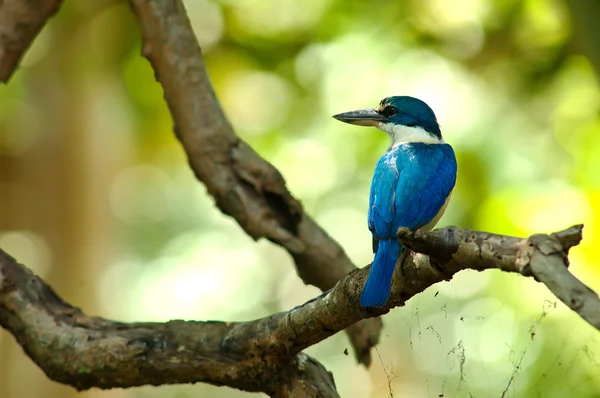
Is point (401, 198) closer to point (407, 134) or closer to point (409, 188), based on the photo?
point (409, 188)

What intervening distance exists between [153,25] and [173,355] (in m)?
1.82

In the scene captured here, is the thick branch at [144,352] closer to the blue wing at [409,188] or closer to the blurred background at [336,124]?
the blue wing at [409,188]

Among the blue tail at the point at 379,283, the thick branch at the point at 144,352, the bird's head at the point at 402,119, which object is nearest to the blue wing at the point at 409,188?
the blue tail at the point at 379,283

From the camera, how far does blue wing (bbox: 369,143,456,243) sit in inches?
135

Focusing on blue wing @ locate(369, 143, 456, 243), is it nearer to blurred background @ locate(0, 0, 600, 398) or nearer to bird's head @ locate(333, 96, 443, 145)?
bird's head @ locate(333, 96, 443, 145)

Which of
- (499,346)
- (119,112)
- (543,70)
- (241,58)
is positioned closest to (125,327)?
(499,346)

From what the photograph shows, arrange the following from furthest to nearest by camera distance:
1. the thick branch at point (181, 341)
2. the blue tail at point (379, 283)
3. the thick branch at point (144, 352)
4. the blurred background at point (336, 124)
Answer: the blurred background at point (336, 124) → the thick branch at point (144, 352) → the thick branch at point (181, 341) → the blue tail at point (379, 283)

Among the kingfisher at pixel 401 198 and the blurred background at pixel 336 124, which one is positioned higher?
the blurred background at pixel 336 124

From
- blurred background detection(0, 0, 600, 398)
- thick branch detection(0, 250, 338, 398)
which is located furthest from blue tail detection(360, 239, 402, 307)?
blurred background detection(0, 0, 600, 398)

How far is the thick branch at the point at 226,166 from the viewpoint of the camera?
443 cm

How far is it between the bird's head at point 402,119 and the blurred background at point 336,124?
1.64 metres

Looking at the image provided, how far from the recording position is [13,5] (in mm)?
4770

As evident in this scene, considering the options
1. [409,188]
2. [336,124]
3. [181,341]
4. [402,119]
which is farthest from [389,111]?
[336,124]

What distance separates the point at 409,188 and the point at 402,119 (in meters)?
0.99
